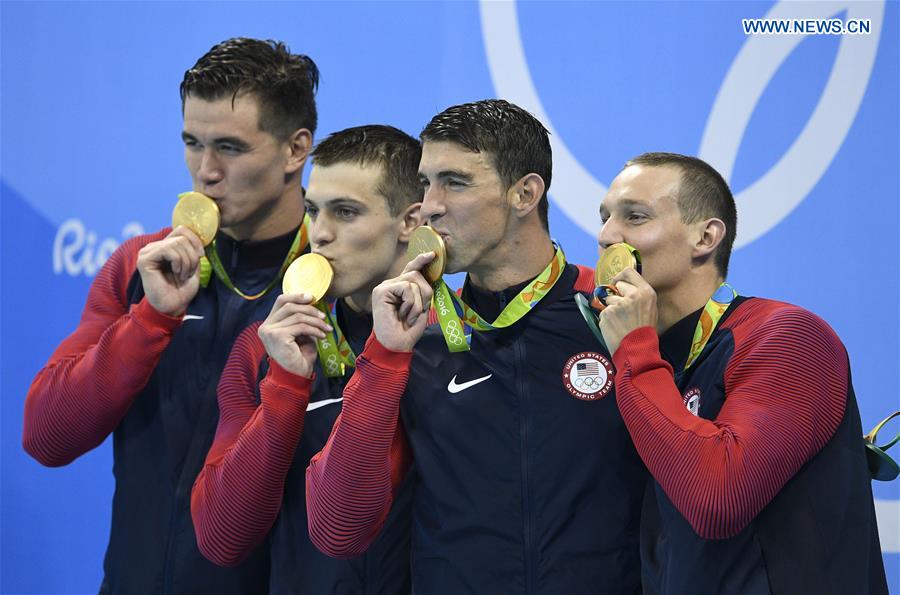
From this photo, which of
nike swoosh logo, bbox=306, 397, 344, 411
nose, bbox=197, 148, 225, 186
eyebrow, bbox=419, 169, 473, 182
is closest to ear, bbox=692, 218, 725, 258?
eyebrow, bbox=419, 169, 473, 182

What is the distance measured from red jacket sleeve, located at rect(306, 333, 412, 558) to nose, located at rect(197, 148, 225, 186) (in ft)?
3.02

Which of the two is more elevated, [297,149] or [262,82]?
[262,82]

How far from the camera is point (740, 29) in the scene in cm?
415

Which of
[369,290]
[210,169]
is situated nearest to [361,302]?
[369,290]

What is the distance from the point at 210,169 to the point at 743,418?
175 centimetres

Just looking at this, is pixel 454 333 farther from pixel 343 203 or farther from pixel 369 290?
pixel 343 203

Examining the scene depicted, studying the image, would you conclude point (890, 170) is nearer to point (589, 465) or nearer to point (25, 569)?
point (589, 465)

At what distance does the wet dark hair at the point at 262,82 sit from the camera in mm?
3400

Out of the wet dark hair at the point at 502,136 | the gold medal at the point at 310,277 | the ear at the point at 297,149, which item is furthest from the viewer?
the ear at the point at 297,149

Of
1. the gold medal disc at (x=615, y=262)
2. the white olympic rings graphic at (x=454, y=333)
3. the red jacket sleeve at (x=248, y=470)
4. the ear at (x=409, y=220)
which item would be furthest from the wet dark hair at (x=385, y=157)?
the gold medal disc at (x=615, y=262)

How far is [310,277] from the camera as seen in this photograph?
2.91m

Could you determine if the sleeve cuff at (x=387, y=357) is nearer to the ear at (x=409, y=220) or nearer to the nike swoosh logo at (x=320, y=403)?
the nike swoosh logo at (x=320, y=403)

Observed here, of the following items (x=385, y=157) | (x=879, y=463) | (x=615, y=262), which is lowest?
(x=879, y=463)

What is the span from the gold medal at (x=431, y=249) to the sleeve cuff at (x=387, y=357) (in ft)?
0.64
